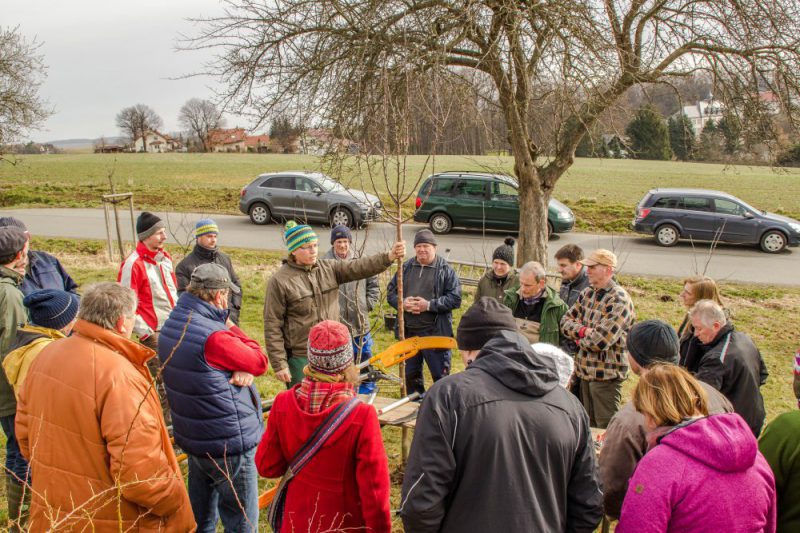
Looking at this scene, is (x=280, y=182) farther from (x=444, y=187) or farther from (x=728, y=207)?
(x=728, y=207)

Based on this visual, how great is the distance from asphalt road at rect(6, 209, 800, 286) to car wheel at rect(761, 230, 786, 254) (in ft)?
0.59

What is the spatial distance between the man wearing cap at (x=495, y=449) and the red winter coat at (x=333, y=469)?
0.19 m

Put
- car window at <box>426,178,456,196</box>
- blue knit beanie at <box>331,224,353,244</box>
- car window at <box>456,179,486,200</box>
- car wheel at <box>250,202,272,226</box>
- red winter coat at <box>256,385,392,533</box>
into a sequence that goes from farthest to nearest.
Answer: car wheel at <box>250,202,272,226</box> → car window at <box>426,178,456,196</box> → car window at <box>456,179,486,200</box> → blue knit beanie at <box>331,224,353,244</box> → red winter coat at <box>256,385,392,533</box>

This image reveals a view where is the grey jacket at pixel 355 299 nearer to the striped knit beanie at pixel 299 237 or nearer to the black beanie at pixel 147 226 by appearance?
the striped knit beanie at pixel 299 237

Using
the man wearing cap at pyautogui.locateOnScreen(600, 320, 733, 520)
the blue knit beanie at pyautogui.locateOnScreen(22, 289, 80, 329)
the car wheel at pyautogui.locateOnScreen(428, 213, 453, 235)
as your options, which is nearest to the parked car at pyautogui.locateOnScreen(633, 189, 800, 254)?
Result: the car wheel at pyautogui.locateOnScreen(428, 213, 453, 235)

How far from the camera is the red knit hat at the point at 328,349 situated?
6.94ft

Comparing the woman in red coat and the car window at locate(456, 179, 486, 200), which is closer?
the woman in red coat

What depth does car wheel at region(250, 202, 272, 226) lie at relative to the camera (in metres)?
16.3

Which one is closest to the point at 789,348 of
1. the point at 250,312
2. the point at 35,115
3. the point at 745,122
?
the point at 745,122

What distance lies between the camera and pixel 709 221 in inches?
556

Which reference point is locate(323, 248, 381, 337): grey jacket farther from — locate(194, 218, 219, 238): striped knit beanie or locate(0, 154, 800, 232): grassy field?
locate(0, 154, 800, 232): grassy field

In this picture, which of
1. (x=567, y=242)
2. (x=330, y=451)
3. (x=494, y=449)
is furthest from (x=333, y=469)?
(x=567, y=242)

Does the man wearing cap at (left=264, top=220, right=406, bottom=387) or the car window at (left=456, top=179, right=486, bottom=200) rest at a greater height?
the car window at (left=456, top=179, right=486, bottom=200)

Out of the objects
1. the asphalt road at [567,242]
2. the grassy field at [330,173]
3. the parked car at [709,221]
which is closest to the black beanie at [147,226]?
the grassy field at [330,173]
